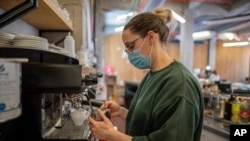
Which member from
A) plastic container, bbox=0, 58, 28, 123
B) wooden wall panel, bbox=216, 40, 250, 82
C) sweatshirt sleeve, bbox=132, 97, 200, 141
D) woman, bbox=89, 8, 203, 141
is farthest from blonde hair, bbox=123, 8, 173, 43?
wooden wall panel, bbox=216, 40, 250, 82

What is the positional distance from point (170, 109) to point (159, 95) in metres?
0.10

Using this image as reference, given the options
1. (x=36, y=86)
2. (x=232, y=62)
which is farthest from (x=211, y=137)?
(x=232, y=62)

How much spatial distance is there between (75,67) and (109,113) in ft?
2.50

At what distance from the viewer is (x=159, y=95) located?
944 millimetres

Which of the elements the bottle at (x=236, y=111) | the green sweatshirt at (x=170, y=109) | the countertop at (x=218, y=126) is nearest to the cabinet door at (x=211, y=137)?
the countertop at (x=218, y=126)

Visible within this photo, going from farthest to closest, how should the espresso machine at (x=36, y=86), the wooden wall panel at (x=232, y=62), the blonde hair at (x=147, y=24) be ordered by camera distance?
the wooden wall panel at (x=232, y=62), the blonde hair at (x=147, y=24), the espresso machine at (x=36, y=86)

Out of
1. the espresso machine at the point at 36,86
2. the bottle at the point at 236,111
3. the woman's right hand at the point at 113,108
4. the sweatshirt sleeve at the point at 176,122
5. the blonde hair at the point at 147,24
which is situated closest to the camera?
the espresso machine at the point at 36,86

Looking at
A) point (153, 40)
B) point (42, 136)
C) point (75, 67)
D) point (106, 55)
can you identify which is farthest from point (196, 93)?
point (106, 55)

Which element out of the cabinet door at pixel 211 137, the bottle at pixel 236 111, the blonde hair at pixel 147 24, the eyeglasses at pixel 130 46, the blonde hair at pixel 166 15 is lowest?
the cabinet door at pixel 211 137

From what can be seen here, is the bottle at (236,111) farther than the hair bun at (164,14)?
Yes

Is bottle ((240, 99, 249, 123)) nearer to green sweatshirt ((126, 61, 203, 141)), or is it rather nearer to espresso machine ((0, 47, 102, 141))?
green sweatshirt ((126, 61, 203, 141))

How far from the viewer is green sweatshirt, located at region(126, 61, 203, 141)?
838mm

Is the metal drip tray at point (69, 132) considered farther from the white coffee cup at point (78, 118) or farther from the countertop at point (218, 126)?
the countertop at point (218, 126)

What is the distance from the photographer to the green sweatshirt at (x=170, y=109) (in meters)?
0.84
